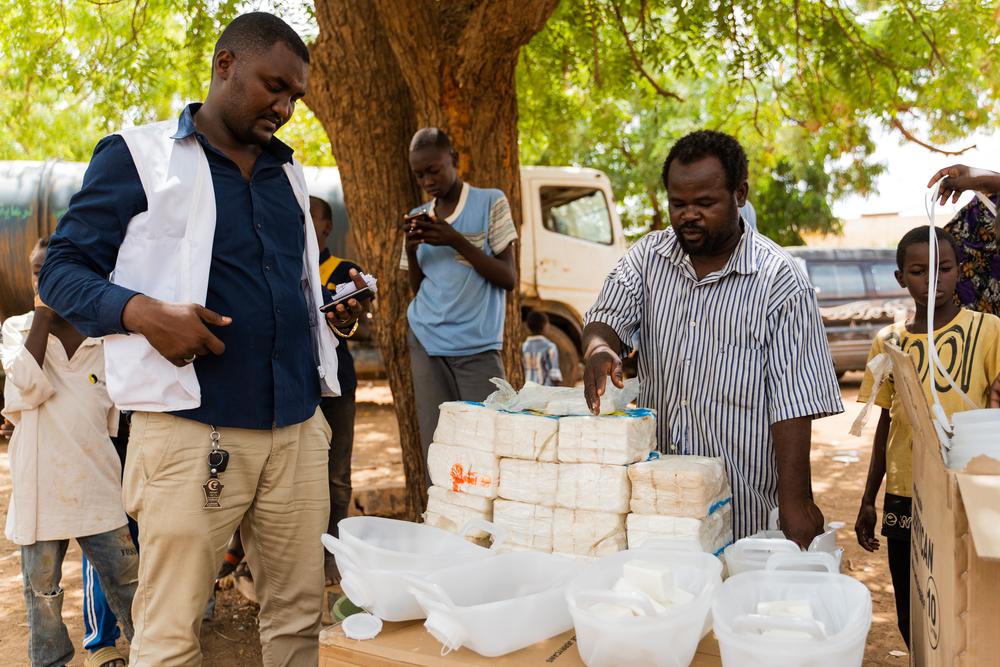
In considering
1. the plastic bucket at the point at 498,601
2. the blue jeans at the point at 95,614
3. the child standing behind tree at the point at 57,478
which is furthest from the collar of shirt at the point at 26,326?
the plastic bucket at the point at 498,601

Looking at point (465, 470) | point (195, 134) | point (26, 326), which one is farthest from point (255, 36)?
point (26, 326)

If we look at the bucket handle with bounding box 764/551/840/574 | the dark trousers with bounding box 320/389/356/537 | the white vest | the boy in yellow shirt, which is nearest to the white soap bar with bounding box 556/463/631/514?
the bucket handle with bounding box 764/551/840/574

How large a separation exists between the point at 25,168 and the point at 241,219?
8.41 m

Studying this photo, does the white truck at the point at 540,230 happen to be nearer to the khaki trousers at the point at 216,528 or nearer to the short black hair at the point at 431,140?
the short black hair at the point at 431,140

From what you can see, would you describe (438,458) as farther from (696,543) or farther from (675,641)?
(675,641)

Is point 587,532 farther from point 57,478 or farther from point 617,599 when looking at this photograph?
point 57,478

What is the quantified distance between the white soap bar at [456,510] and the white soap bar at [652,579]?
0.60m

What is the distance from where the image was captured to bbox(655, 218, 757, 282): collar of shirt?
2.33 metres

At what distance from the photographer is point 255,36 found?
2139 mm

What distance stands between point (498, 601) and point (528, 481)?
471mm

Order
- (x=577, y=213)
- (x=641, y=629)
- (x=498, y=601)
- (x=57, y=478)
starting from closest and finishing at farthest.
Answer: (x=641, y=629)
(x=498, y=601)
(x=57, y=478)
(x=577, y=213)

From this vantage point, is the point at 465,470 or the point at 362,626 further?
the point at 465,470

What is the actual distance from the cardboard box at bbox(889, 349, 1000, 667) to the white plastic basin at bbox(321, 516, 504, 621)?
0.96 meters

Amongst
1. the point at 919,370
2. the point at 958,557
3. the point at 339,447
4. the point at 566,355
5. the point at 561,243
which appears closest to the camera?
the point at 958,557
